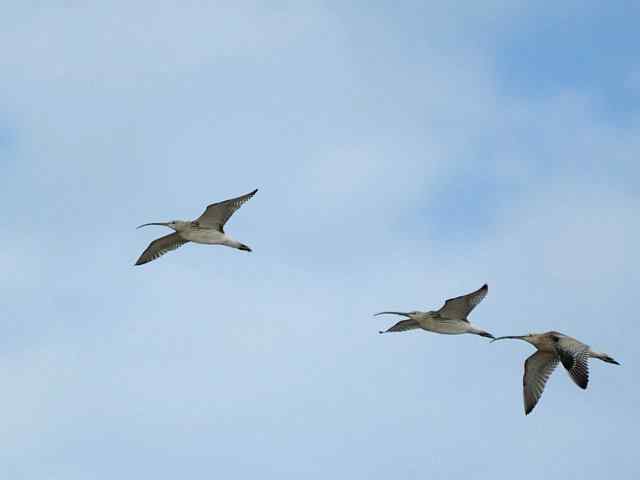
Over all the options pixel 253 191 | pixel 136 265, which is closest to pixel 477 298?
pixel 253 191

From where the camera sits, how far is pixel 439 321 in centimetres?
4203

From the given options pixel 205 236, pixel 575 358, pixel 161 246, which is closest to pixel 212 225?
pixel 205 236

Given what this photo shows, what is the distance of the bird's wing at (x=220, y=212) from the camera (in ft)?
137

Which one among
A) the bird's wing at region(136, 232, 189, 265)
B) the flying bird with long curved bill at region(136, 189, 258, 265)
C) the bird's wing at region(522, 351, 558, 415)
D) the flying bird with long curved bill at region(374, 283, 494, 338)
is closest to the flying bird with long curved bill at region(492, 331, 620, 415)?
the bird's wing at region(522, 351, 558, 415)

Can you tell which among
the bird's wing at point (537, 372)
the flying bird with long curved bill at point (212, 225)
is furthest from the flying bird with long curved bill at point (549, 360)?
the flying bird with long curved bill at point (212, 225)

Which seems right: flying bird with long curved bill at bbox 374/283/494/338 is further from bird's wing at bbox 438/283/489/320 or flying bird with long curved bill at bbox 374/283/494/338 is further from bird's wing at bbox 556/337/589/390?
bird's wing at bbox 556/337/589/390

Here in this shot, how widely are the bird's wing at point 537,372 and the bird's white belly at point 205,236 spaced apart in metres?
8.95

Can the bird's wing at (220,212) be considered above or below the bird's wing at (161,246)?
below

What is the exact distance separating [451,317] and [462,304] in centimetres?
92

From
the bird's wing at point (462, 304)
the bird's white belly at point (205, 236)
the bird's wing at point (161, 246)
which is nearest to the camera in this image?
the bird's wing at point (462, 304)

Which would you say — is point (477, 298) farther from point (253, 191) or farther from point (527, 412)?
point (253, 191)

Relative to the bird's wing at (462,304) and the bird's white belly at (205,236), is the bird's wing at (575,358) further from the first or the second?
the bird's white belly at (205,236)

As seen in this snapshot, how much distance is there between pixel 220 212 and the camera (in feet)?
139

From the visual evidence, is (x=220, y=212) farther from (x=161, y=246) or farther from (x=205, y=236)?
(x=161, y=246)
